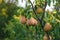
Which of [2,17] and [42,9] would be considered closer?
[42,9]

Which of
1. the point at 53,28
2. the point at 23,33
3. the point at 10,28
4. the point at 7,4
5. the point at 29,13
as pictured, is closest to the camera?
the point at 29,13

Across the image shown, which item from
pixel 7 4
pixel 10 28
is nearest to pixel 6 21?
pixel 7 4

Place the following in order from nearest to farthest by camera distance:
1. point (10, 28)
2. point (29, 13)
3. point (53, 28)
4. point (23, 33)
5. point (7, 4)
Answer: point (29, 13) < point (53, 28) < point (23, 33) < point (10, 28) < point (7, 4)

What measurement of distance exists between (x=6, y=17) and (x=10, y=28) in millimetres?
2657

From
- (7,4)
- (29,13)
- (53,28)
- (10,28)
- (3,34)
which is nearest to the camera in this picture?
(29,13)

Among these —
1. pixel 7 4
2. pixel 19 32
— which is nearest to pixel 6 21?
pixel 7 4

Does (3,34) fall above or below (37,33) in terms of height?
below

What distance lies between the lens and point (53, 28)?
10.7ft

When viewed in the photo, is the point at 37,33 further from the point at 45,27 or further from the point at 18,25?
the point at 18,25

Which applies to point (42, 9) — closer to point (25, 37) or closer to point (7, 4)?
point (25, 37)

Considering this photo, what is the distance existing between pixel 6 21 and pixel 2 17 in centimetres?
16

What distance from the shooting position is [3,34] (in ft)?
23.3

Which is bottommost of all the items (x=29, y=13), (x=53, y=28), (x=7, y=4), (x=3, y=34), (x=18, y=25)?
(x=3, y=34)

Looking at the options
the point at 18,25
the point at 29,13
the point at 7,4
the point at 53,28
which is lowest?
the point at 7,4
